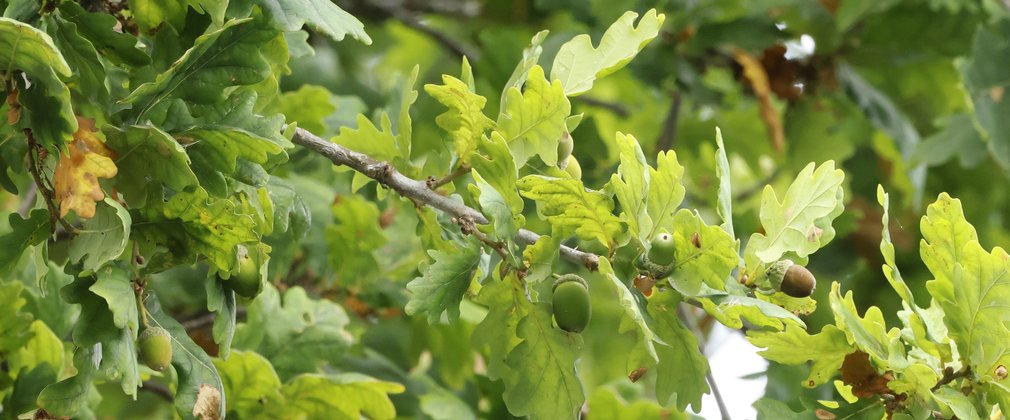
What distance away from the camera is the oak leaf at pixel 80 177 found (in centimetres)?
104

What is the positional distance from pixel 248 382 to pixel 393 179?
1.48ft

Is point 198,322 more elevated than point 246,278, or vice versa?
point 246,278

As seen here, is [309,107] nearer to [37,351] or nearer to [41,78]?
[37,351]

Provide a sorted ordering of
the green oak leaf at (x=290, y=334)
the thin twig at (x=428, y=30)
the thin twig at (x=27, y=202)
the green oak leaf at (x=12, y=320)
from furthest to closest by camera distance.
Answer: the thin twig at (x=428, y=30)
the thin twig at (x=27, y=202)
the green oak leaf at (x=290, y=334)
the green oak leaf at (x=12, y=320)

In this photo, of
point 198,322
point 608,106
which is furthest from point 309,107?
point 608,106

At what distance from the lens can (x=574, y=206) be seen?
1145 millimetres

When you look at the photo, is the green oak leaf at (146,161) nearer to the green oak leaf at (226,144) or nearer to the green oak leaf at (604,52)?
the green oak leaf at (226,144)

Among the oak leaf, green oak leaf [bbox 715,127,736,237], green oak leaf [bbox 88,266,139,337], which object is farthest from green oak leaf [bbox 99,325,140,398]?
green oak leaf [bbox 715,127,736,237]

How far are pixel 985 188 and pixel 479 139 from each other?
7.12ft

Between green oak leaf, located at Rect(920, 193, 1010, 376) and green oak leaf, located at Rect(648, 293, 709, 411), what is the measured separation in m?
0.27

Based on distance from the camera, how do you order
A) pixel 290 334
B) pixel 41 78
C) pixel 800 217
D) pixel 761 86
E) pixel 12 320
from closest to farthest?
pixel 41 78 < pixel 800 217 < pixel 12 320 < pixel 290 334 < pixel 761 86

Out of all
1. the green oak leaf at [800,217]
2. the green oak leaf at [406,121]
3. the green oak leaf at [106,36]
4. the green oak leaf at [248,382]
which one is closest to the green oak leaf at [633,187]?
the green oak leaf at [800,217]

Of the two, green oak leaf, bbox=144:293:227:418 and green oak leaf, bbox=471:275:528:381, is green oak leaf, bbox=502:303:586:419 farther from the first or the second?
green oak leaf, bbox=144:293:227:418

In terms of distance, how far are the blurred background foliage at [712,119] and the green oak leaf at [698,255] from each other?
2.36 ft
